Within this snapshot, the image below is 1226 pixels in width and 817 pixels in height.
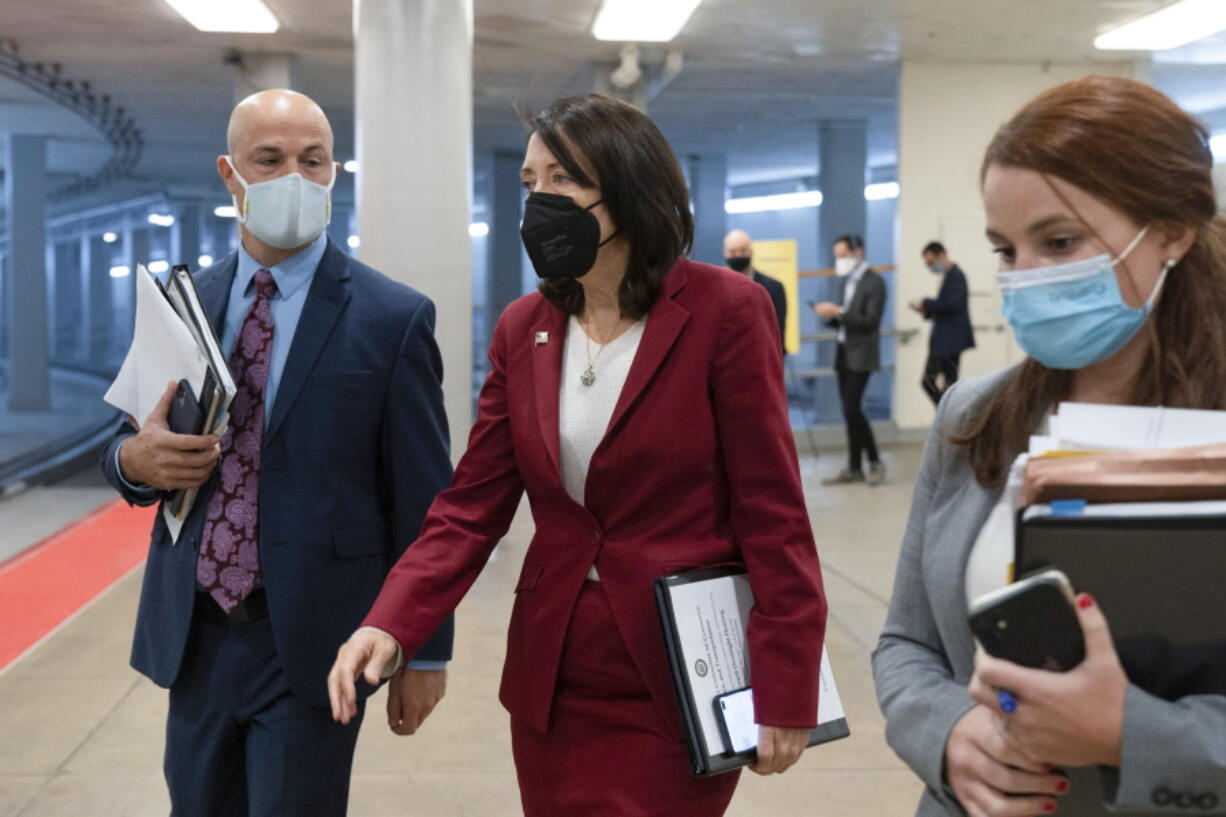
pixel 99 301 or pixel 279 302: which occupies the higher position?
pixel 99 301

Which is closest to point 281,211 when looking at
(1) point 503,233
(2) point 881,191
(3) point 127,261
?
(1) point 503,233

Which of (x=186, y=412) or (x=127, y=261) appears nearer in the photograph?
(x=186, y=412)

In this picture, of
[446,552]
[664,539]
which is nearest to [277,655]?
[446,552]

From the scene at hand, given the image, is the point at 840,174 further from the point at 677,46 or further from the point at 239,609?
the point at 239,609

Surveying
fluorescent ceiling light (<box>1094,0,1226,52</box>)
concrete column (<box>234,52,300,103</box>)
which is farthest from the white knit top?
concrete column (<box>234,52,300,103</box>)

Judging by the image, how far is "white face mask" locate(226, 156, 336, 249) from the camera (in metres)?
2.47

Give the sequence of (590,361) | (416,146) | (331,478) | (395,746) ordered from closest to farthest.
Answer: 1. (590,361)
2. (331,478)
3. (395,746)
4. (416,146)

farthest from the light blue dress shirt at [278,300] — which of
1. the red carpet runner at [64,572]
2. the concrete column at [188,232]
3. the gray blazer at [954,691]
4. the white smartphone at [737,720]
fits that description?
the concrete column at [188,232]

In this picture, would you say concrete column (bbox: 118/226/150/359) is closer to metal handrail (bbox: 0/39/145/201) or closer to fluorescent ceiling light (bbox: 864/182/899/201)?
metal handrail (bbox: 0/39/145/201)

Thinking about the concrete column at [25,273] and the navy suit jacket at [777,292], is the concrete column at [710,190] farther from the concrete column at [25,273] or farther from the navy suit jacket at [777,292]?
the navy suit jacket at [777,292]

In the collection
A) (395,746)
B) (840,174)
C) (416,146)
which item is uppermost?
(840,174)

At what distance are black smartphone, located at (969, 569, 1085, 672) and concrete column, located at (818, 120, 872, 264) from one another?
52.7 feet

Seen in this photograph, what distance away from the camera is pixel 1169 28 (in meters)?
11.2

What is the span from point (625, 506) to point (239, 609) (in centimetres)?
79
